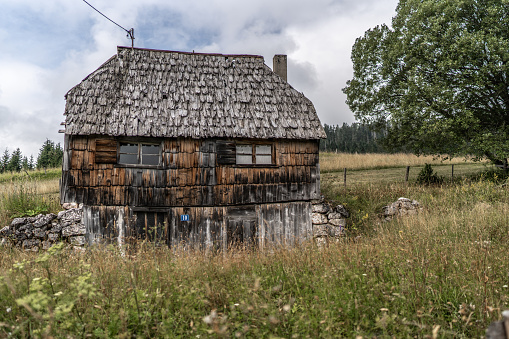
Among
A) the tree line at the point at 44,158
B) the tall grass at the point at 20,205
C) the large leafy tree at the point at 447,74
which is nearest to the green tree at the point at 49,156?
the tree line at the point at 44,158

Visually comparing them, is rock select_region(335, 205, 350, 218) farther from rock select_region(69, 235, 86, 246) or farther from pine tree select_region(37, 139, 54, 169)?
pine tree select_region(37, 139, 54, 169)

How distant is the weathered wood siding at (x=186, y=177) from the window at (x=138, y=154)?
0.83 ft

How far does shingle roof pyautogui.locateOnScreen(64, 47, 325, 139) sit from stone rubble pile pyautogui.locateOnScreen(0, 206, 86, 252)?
271 centimetres

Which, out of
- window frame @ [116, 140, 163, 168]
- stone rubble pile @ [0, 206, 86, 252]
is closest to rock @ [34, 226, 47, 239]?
stone rubble pile @ [0, 206, 86, 252]

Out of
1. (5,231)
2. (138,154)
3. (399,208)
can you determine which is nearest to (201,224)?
(138,154)

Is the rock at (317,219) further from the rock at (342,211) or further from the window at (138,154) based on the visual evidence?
the window at (138,154)

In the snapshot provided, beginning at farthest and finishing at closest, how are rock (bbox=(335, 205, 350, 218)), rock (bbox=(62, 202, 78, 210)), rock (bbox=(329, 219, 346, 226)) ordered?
rock (bbox=(335, 205, 350, 218)) → rock (bbox=(329, 219, 346, 226)) → rock (bbox=(62, 202, 78, 210))

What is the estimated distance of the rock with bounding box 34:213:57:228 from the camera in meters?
9.52

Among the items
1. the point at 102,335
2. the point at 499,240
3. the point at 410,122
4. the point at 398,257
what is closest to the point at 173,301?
the point at 102,335

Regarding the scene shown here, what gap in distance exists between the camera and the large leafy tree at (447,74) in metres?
14.8

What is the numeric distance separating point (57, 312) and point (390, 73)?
18.7m

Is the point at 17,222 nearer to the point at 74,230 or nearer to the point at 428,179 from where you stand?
the point at 74,230

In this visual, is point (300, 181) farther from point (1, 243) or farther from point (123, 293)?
point (1, 243)

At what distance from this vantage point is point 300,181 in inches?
451
